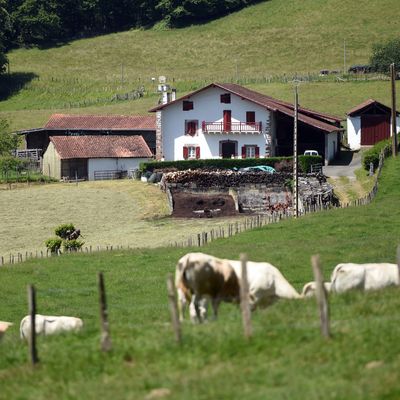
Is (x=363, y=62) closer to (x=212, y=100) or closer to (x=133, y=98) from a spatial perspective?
(x=133, y=98)

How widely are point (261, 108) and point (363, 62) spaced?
4932 cm

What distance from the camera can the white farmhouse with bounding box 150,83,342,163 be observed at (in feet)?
264

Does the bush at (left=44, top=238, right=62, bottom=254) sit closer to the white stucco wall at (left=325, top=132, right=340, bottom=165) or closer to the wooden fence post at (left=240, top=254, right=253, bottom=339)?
the wooden fence post at (left=240, top=254, right=253, bottom=339)

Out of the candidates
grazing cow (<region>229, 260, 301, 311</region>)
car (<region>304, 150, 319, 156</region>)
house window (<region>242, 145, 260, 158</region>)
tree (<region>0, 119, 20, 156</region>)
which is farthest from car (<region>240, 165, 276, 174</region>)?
grazing cow (<region>229, 260, 301, 311</region>)

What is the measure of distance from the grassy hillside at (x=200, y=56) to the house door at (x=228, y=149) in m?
28.4

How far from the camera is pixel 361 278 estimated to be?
25.4 meters

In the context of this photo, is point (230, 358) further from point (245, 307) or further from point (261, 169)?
point (261, 169)

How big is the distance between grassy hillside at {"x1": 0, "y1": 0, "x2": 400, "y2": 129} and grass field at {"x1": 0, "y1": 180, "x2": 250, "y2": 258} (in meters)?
37.1

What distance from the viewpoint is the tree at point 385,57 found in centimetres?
11700

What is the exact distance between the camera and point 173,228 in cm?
5700

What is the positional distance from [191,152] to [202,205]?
19.2 m

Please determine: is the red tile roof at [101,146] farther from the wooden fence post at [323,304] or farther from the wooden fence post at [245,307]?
the wooden fence post at [323,304]

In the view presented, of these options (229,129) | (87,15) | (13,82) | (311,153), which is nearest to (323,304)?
(311,153)

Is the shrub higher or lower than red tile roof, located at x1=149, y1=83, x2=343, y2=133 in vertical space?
lower
